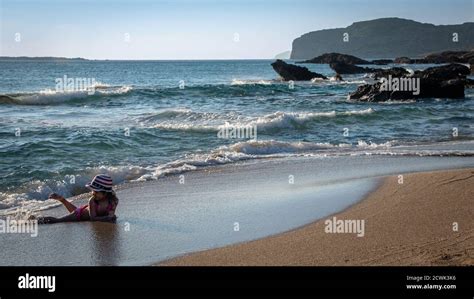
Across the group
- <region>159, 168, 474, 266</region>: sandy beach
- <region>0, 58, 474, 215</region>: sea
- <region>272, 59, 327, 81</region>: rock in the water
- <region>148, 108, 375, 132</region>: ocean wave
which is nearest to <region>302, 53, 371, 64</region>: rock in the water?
<region>272, 59, 327, 81</region>: rock in the water

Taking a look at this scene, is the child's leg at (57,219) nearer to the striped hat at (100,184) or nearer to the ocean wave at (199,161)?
the striped hat at (100,184)

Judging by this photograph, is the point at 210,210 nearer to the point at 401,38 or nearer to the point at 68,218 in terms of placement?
the point at 68,218

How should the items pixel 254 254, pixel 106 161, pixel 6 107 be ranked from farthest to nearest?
pixel 6 107
pixel 106 161
pixel 254 254

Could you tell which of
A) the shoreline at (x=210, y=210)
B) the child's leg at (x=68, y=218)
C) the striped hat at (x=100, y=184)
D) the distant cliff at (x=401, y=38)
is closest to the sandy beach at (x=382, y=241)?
the shoreline at (x=210, y=210)

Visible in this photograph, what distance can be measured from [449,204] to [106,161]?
715cm

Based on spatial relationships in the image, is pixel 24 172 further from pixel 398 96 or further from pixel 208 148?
pixel 398 96

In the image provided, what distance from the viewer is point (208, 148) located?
14.4 metres

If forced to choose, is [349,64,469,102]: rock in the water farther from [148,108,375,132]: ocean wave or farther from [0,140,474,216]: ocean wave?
[0,140,474,216]: ocean wave

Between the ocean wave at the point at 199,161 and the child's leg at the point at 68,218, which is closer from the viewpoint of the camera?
the child's leg at the point at 68,218

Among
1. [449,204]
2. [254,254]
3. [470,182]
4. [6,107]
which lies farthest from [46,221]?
[6,107]

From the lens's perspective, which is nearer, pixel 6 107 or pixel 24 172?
Answer: pixel 24 172

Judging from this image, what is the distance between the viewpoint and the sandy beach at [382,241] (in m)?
5.42

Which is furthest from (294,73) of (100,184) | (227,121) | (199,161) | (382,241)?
(382,241)

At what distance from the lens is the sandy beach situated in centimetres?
542
